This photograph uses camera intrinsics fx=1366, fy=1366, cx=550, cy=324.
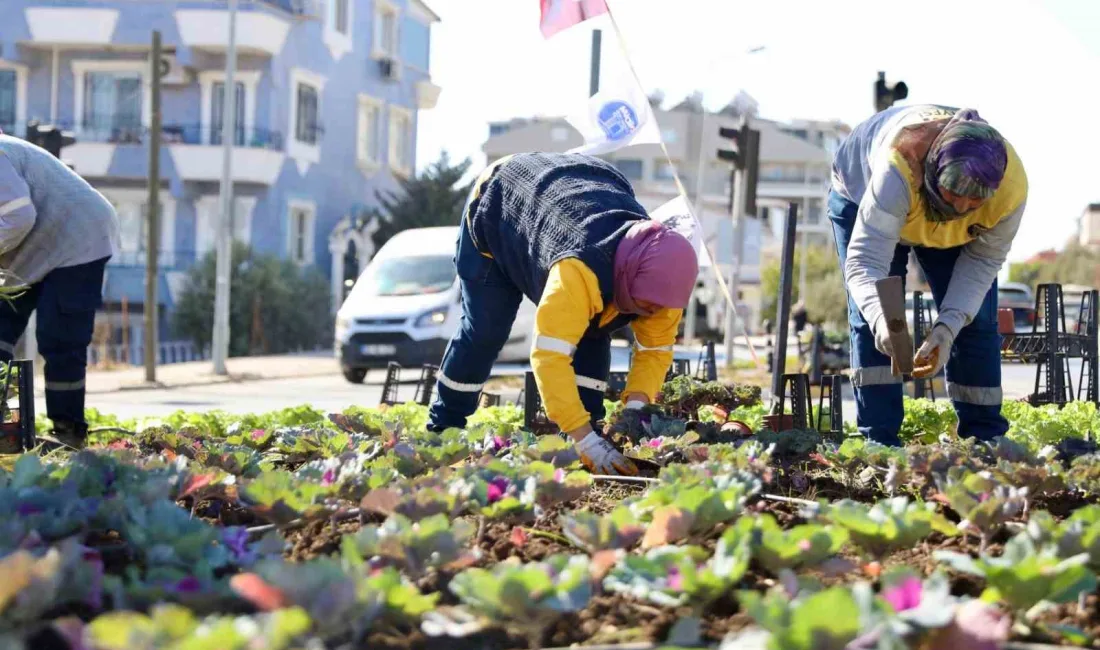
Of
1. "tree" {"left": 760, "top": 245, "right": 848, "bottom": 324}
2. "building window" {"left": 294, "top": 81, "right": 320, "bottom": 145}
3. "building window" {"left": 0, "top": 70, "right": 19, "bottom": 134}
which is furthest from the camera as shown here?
"tree" {"left": 760, "top": 245, "right": 848, "bottom": 324}

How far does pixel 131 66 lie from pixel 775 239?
225 feet

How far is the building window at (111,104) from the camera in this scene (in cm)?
3397

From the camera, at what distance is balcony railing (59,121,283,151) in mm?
33281

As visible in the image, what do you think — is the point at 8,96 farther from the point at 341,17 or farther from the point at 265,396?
the point at 265,396

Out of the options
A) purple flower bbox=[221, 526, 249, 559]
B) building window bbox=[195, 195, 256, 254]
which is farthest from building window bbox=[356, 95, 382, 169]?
purple flower bbox=[221, 526, 249, 559]

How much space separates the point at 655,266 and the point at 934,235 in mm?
1243

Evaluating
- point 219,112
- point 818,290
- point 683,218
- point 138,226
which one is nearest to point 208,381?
point 683,218

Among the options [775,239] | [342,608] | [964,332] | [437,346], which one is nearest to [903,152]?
[964,332]

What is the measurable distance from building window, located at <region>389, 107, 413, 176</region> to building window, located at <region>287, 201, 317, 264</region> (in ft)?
18.4

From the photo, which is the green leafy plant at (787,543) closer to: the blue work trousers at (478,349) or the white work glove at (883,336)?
the white work glove at (883,336)

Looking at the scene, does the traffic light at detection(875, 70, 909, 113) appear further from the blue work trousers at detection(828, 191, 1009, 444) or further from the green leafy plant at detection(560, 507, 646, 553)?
the green leafy plant at detection(560, 507, 646, 553)

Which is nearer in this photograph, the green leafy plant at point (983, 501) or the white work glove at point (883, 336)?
the green leafy plant at point (983, 501)

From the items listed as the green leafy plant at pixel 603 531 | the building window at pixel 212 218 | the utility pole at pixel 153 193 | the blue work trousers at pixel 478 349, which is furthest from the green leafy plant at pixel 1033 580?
the building window at pixel 212 218

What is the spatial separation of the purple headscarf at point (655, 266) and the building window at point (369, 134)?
34.7m
